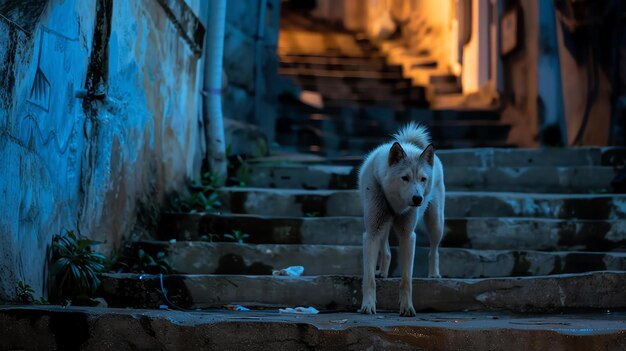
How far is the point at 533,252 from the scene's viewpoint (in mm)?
5168

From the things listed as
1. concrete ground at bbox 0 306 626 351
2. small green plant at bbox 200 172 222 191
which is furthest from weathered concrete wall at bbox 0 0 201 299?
small green plant at bbox 200 172 222 191

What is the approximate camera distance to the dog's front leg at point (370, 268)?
166 inches

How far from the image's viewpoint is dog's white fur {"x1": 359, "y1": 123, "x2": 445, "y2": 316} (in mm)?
4188

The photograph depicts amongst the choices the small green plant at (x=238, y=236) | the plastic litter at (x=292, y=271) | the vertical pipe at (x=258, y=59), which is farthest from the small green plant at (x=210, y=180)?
the vertical pipe at (x=258, y=59)

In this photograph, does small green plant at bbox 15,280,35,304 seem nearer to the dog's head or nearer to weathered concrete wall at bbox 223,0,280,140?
the dog's head

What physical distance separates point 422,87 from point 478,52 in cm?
161

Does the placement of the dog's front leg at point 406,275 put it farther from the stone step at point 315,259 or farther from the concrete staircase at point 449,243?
the stone step at point 315,259

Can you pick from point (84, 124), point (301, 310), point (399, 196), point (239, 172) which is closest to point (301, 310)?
point (301, 310)

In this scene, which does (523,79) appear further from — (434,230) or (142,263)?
(142,263)

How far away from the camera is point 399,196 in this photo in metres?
4.26

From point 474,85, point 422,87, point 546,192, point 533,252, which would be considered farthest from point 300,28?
point 533,252

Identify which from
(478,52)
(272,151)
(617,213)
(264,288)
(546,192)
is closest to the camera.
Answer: (264,288)

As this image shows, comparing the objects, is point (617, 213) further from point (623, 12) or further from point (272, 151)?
point (272, 151)

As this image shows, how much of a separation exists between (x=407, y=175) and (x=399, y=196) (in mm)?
148
